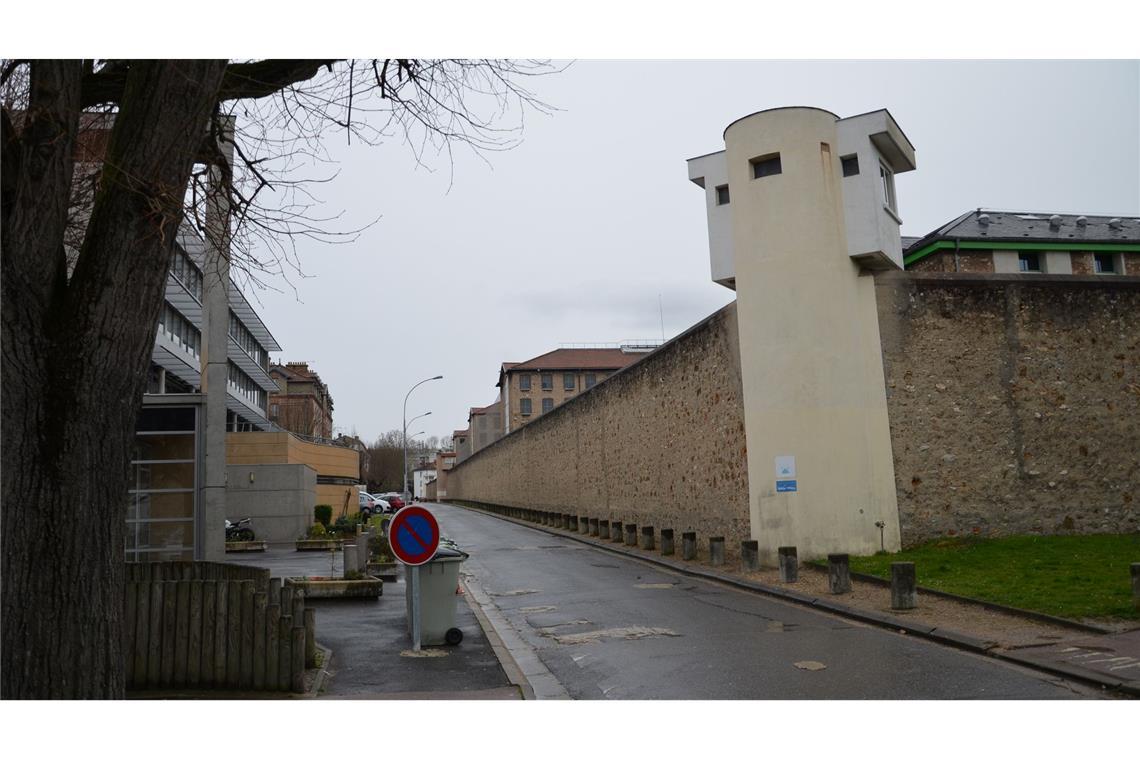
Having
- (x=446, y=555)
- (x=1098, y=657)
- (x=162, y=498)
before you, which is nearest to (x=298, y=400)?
(x=162, y=498)

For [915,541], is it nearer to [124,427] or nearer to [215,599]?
[215,599]

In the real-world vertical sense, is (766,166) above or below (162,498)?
above

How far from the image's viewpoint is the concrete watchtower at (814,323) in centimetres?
1595

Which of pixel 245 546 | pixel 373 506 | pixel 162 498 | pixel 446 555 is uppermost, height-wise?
pixel 162 498

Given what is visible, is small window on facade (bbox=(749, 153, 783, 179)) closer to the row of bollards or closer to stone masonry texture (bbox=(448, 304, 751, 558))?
Result: stone masonry texture (bbox=(448, 304, 751, 558))

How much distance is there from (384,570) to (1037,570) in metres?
11.2

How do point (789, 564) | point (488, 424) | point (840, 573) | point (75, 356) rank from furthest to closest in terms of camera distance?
point (488, 424), point (789, 564), point (840, 573), point (75, 356)

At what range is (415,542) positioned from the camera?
30.6 ft

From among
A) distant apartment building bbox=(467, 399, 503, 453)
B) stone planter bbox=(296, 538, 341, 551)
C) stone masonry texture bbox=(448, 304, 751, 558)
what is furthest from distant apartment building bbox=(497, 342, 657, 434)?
stone planter bbox=(296, 538, 341, 551)

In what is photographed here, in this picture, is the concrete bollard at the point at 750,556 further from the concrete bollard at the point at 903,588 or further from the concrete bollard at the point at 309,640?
the concrete bollard at the point at 309,640

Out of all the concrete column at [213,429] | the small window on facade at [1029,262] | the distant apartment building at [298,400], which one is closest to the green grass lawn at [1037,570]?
the concrete column at [213,429]

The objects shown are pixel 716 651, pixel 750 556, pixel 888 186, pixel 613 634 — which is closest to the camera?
pixel 716 651

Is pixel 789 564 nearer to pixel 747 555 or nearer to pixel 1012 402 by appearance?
pixel 747 555

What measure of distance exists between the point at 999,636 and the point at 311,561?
16.3 meters
